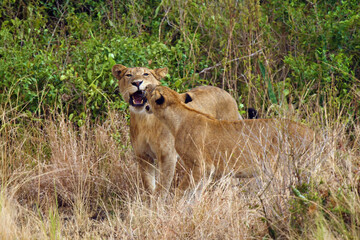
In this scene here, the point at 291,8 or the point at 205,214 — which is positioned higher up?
the point at 291,8

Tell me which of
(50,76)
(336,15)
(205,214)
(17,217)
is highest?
(336,15)

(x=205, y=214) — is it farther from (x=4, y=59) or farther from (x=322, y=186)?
(x=4, y=59)

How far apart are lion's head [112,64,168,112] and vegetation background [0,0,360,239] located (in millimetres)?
702

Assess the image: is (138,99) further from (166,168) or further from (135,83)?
(166,168)

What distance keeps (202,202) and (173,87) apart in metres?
2.96

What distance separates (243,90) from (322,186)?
137 inches

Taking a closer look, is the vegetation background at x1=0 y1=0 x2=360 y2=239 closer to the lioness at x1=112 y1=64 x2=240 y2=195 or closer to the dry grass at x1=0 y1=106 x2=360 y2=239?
the dry grass at x1=0 y1=106 x2=360 y2=239

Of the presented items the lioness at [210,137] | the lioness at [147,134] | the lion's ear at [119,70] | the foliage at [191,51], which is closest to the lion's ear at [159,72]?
the lioness at [147,134]

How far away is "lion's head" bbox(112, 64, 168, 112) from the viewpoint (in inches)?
229

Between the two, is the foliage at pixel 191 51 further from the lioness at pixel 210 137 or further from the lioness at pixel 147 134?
the lioness at pixel 210 137

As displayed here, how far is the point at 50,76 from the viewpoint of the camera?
7062mm

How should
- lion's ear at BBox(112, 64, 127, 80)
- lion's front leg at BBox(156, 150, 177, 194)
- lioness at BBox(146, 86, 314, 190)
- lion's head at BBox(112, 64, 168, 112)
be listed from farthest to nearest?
lion's ear at BBox(112, 64, 127, 80) → lion's head at BBox(112, 64, 168, 112) → lion's front leg at BBox(156, 150, 177, 194) → lioness at BBox(146, 86, 314, 190)

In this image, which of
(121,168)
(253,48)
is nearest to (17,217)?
(121,168)

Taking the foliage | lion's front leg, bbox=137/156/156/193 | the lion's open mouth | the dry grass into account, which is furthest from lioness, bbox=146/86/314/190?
the foliage
